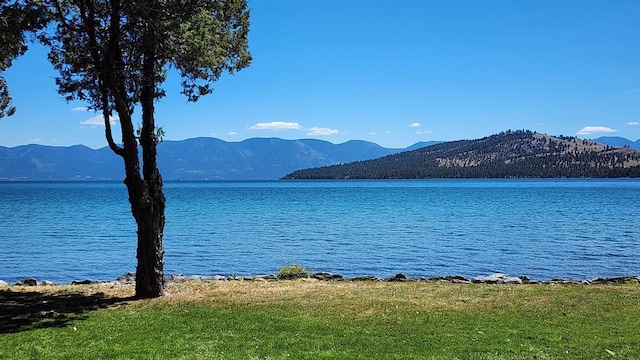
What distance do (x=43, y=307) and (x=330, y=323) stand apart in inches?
316

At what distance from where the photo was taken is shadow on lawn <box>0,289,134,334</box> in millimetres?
12867

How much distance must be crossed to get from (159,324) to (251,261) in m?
19.7

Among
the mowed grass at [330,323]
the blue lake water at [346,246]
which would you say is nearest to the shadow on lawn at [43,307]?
the mowed grass at [330,323]

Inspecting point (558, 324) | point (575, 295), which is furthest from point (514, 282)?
point (558, 324)

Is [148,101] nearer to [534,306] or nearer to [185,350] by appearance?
[185,350]

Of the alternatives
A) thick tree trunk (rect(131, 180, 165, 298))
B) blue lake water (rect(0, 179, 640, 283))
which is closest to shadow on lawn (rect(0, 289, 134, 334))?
thick tree trunk (rect(131, 180, 165, 298))

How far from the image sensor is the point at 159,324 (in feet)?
41.7

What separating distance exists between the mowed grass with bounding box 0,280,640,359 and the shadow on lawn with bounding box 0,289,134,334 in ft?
0.13

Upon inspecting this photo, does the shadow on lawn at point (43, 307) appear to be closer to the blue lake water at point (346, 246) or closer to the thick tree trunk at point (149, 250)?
the thick tree trunk at point (149, 250)

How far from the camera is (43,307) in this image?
582 inches

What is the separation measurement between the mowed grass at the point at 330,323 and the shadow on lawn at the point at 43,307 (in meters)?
0.04

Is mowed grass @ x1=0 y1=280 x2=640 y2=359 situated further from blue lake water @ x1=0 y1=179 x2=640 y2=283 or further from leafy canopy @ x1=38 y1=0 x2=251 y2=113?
blue lake water @ x1=0 y1=179 x2=640 y2=283

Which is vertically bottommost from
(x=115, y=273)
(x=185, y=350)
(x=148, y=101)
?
(x=115, y=273)

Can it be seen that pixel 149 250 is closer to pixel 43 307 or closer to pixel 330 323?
pixel 43 307
